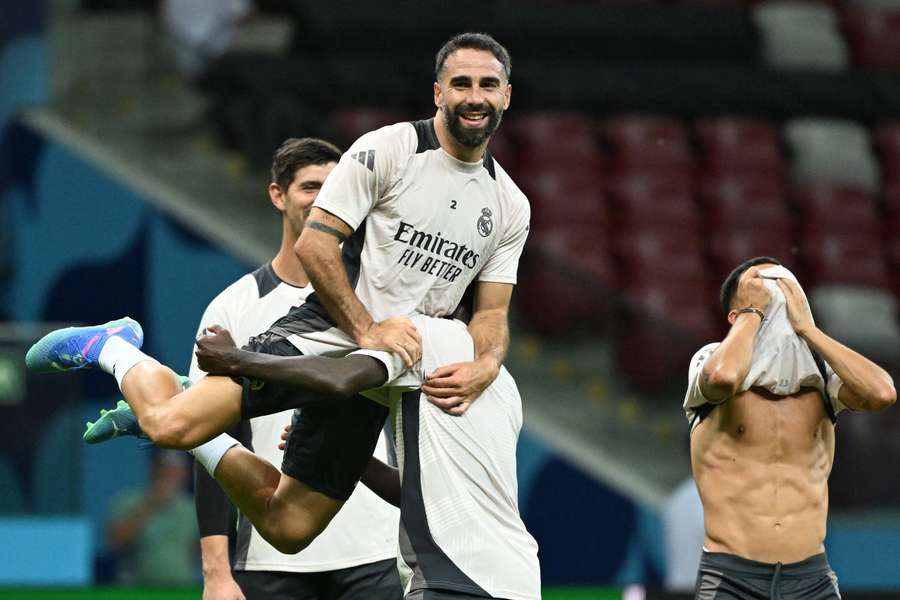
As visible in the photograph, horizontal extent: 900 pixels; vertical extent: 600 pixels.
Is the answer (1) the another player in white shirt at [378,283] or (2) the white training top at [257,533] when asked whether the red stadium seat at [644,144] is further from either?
(1) the another player in white shirt at [378,283]

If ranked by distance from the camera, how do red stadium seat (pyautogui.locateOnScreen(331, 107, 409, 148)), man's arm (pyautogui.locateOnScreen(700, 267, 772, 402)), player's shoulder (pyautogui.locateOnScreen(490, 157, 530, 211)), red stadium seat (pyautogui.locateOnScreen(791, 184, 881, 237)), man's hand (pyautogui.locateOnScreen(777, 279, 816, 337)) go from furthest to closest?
red stadium seat (pyautogui.locateOnScreen(791, 184, 881, 237)) → red stadium seat (pyautogui.locateOnScreen(331, 107, 409, 148)) → man's hand (pyautogui.locateOnScreen(777, 279, 816, 337)) → man's arm (pyautogui.locateOnScreen(700, 267, 772, 402)) → player's shoulder (pyautogui.locateOnScreen(490, 157, 530, 211))

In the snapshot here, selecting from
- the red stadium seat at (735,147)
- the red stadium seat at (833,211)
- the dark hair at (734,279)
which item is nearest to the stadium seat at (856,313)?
the red stadium seat at (833,211)

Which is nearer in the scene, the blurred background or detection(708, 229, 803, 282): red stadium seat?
the blurred background

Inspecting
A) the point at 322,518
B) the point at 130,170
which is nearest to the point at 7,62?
the point at 130,170

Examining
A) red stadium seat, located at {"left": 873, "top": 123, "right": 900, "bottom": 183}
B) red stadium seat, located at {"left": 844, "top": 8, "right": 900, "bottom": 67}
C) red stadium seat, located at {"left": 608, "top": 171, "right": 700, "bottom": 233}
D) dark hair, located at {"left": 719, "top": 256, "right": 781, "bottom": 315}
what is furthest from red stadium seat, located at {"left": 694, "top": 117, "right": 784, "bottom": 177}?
dark hair, located at {"left": 719, "top": 256, "right": 781, "bottom": 315}

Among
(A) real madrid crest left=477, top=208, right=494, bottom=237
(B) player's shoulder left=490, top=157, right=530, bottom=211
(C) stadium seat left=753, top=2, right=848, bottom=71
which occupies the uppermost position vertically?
(C) stadium seat left=753, top=2, right=848, bottom=71

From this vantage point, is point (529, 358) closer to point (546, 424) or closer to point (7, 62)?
point (546, 424)

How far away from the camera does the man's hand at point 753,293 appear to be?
6.11 metres

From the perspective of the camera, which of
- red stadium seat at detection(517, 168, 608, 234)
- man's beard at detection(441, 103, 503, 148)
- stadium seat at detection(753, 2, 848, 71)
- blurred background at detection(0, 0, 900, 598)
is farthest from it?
stadium seat at detection(753, 2, 848, 71)

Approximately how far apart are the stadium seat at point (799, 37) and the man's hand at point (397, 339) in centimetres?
829

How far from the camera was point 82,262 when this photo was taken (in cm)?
1021

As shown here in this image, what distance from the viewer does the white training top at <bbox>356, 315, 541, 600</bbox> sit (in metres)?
5.10

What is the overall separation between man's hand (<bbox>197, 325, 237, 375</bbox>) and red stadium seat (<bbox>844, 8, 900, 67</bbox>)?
30.0 feet

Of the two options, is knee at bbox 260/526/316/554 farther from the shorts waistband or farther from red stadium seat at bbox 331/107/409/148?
red stadium seat at bbox 331/107/409/148
